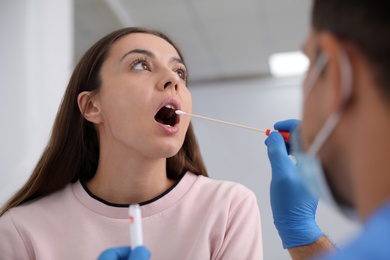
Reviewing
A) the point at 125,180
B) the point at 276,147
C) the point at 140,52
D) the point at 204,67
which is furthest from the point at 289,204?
the point at 204,67

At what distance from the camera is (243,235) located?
1.34 metres

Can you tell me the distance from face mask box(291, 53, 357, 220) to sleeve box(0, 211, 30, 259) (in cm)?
86

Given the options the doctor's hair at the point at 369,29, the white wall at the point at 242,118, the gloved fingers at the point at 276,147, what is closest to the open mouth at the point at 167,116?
the gloved fingers at the point at 276,147

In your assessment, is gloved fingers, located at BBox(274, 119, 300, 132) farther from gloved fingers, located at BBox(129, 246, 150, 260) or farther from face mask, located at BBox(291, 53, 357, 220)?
gloved fingers, located at BBox(129, 246, 150, 260)

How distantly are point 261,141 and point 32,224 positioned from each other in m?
3.47

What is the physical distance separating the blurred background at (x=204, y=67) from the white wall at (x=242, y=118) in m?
0.01

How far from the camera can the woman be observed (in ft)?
4.42

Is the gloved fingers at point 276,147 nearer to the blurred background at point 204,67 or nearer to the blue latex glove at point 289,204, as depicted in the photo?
the blue latex glove at point 289,204

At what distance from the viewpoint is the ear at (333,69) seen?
0.63m

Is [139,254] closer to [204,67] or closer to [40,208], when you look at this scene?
[40,208]

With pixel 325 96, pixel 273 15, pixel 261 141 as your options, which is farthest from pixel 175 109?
pixel 261 141

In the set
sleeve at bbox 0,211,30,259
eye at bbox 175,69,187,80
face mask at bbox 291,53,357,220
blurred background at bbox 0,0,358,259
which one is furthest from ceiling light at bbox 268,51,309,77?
face mask at bbox 291,53,357,220

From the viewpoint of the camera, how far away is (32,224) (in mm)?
1394

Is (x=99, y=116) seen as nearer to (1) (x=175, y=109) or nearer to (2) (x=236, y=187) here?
(1) (x=175, y=109)
